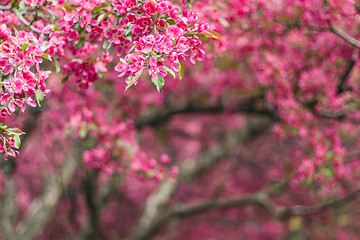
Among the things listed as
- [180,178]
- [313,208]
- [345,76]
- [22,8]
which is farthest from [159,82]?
[180,178]

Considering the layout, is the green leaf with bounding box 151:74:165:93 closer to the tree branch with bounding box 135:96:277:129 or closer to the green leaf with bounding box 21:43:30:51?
the green leaf with bounding box 21:43:30:51

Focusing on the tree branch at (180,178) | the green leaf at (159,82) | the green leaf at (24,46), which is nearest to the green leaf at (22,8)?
the green leaf at (24,46)

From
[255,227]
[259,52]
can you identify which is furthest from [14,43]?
[255,227]

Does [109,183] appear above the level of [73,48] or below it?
below

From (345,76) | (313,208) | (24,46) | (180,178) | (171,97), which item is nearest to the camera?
(24,46)

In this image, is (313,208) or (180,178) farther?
(180,178)

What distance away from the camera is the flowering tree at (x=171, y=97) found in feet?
6.89

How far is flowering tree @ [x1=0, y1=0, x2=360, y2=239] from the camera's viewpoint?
210 cm

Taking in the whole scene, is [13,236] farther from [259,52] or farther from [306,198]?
[306,198]

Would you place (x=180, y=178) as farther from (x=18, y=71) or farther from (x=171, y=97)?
(x=18, y=71)

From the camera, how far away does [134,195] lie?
10.8 metres

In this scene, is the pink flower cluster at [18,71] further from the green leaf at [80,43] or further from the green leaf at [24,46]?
the green leaf at [80,43]

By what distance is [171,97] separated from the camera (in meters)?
7.39

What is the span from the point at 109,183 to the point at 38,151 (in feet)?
12.4
